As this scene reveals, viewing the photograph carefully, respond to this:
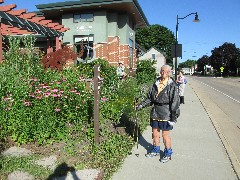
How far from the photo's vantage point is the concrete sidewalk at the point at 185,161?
478 cm

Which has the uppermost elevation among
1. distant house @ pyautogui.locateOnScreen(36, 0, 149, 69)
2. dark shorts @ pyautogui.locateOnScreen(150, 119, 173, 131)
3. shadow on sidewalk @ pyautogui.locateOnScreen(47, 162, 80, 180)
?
distant house @ pyautogui.locateOnScreen(36, 0, 149, 69)

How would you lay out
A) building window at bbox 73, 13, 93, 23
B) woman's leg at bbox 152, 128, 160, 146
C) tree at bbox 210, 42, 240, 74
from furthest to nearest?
tree at bbox 210, 42, 240, 74 < building window at bbox 73, 13, 93, 23 < woman's leg at bbox 152, 128, 160, 146

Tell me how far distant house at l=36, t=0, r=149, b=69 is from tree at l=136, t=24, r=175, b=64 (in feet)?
177

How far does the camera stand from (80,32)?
20.4 meters

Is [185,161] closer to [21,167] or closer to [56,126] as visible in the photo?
[56,126]

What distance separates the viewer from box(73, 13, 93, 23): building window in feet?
66.2

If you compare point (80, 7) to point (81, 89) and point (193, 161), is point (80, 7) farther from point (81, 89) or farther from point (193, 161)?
point (193, 161)

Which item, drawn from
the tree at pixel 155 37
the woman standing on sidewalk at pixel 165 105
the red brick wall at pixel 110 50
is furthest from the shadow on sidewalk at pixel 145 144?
the tree at pixel 155 37

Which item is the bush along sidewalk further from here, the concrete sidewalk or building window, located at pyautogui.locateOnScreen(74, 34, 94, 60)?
building window, located at pyautogui.locateOnScreen(74, 34, 94, 60)

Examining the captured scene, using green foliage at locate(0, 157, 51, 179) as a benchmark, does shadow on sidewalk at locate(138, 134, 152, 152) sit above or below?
below

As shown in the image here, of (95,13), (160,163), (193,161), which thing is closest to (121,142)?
(160,163)

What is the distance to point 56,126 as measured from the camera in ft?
20.4

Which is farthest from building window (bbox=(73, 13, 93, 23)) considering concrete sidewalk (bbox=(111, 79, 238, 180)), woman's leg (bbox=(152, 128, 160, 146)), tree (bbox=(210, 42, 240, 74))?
tree (bbox=(210, 42, 240, 74))

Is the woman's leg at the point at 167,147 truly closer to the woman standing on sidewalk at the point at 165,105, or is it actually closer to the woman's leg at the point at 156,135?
the woman standing on sidewalk at the point at 165,105
